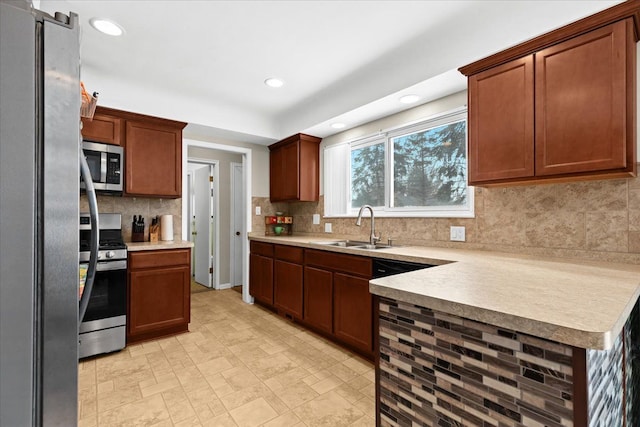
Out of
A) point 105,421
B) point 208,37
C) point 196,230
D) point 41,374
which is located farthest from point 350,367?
point 196,230

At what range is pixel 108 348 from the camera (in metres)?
2.50

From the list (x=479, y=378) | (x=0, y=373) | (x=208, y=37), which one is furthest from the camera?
(x=208, y=37)

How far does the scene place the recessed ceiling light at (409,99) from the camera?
257cm

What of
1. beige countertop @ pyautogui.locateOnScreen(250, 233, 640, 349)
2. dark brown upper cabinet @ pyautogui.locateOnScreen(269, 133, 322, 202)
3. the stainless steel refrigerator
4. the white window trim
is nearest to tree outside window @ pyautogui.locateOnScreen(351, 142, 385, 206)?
the white window trim

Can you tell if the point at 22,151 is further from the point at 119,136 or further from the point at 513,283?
the point at 119,136

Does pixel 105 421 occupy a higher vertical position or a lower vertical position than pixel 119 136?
lower

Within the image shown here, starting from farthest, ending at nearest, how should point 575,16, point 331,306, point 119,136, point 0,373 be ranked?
point 119,136, point 331,306, point 575,16, point 0,373

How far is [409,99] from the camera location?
2619 millimetres

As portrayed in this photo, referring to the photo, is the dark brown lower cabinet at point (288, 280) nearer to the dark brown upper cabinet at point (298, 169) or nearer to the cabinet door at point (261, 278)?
the cabinet door at point (261, 278)

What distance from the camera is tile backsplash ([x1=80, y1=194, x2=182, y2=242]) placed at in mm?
3086

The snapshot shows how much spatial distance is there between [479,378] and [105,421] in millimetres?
1985

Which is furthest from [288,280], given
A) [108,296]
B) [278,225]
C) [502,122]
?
[502,122]

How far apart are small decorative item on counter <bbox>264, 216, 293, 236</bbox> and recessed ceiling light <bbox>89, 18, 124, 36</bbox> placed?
8.07 feet

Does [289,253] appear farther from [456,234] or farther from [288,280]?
[456,234]
